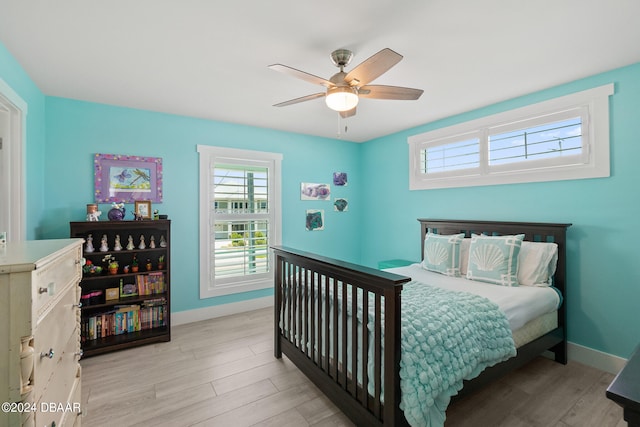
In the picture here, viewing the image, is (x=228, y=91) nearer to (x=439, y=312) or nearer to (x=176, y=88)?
(x=176, y=88)

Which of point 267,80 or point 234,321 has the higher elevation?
point 267,80

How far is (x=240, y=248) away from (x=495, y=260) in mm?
2829

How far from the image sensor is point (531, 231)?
8.72ft

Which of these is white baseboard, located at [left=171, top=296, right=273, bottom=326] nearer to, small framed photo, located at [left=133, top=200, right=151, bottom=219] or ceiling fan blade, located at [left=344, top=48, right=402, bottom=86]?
small framed photo, located at [left=133, top=200, right=151, bottom=219]

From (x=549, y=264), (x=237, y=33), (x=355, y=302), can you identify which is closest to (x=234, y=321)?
(x=355, y=302)

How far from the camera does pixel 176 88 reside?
2619mm

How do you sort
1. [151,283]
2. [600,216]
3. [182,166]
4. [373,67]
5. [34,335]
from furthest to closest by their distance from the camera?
[182,166] → [151,283] → [600,216] → [373,67] → [34,335]

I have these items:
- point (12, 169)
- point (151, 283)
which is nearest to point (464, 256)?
point (151, 283)

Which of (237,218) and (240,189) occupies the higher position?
(240,189)

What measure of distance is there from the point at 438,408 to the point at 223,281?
2802 mm

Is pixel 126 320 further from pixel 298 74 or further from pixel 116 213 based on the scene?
pixel 298 74

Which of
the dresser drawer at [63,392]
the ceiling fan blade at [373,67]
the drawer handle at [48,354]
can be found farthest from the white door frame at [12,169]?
the ceiling fan blade at [373,67]

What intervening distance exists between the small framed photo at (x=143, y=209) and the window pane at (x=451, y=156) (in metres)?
3.25

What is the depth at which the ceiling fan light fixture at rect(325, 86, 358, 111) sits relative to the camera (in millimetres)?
1925
